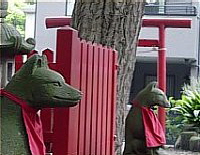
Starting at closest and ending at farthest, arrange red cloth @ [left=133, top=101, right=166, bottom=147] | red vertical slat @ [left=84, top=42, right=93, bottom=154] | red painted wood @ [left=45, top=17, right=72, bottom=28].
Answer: red vertical slat @ [left=84, top=42, right=93, bottom=154] < red cloth @ [left=133, top=101, right=166, bottom=147] < red painted wood @ [left=45, top=17, right=72, bottom=28]

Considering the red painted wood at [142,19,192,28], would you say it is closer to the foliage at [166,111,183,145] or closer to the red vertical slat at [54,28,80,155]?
the foliage at [166,111,183,145]

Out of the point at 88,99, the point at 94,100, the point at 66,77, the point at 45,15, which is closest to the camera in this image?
the point at 66,77

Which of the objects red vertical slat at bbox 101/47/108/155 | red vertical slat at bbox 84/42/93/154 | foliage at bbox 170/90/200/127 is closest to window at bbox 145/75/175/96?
foliage at bbox 170/90/200/127

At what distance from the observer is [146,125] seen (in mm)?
3607

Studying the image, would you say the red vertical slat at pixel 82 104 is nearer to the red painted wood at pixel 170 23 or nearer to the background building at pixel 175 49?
the red painted wood at pixel 170 23

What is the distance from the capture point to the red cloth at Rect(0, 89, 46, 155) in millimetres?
2133

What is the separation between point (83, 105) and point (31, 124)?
0.65 m

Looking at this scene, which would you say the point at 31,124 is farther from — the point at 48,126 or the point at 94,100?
the point at 94,100

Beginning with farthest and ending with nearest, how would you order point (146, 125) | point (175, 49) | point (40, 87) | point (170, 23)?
point (175, 49)
point (170, 23)
point (146, 125)
point (40, 87)

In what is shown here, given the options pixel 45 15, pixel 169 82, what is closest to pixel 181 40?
pixel 169 82

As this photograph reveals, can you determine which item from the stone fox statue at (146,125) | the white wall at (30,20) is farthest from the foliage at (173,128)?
the stone fox statue at (146,125)

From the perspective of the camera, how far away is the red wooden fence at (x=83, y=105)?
8.38ft

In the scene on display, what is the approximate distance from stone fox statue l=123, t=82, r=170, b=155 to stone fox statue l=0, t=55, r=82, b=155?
1.54m

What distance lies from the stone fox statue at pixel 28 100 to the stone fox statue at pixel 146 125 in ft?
5.04
